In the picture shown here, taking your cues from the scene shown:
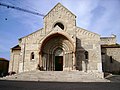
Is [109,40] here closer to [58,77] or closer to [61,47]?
[61,47]

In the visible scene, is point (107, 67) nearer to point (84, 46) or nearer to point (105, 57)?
point (105, 57)

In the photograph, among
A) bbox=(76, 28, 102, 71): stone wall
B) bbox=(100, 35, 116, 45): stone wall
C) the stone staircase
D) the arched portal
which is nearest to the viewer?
the stone staircase

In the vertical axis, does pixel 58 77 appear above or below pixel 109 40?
below

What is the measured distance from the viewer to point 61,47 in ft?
93.0

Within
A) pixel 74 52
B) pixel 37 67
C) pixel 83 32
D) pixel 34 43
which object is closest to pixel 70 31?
pixel 83 32

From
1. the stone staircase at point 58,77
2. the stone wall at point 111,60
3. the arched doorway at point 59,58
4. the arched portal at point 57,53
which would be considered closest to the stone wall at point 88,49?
the arched portal at point 57,53

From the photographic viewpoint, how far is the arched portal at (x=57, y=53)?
88.8 ft

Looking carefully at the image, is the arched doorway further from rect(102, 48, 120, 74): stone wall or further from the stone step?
rect(102, 48, 120, 74): stone wall

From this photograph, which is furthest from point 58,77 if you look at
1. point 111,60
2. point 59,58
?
point 111,60

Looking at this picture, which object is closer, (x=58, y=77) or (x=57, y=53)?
(x=58, y=77)

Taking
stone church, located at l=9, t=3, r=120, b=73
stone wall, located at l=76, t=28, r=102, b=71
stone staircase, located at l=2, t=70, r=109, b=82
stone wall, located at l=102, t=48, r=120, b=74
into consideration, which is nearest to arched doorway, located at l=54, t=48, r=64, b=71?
stone church, located at l=9, t=3, r=120, b=73

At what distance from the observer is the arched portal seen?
88.8 feet

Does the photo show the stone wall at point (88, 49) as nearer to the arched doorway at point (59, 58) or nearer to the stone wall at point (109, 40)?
the arched doorway at point (59, 58)

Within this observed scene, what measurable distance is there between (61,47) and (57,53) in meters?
1.35
